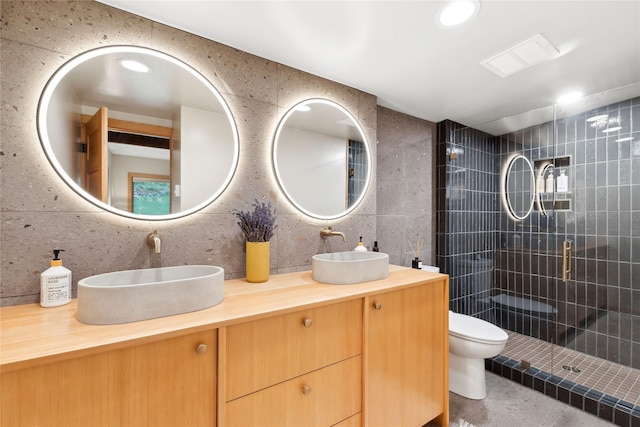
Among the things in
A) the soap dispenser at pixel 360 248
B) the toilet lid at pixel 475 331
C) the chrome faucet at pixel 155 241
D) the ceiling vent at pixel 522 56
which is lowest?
the toilet lid at pixel 475 331

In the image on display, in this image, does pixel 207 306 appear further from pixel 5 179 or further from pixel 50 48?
pixel 50 48

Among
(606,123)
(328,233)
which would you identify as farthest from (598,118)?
(328,233)

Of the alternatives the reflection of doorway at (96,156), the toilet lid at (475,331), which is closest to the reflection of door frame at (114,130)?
the reflection of doorway at (96,156)

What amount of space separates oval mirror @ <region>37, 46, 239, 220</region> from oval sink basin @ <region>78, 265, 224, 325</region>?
399 mm

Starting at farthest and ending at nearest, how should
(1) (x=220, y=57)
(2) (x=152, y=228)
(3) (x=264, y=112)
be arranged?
(3) (x=264, y=112), (1) (x=220, y=57), (2) (x=152, y=228)

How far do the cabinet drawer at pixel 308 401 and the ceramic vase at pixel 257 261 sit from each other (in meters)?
0.53

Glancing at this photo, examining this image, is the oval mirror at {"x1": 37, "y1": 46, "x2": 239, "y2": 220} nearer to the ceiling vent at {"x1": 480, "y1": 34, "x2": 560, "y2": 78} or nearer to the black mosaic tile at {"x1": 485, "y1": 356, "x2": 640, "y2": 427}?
the ceiling vent at {"x1": 480, "y1": 34, "x2": 560, "y2": 78}

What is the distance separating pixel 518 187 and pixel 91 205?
9.92 feet

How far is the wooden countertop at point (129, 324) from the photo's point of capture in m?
0.75

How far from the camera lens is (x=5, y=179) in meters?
1.08

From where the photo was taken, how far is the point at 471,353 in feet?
6.25

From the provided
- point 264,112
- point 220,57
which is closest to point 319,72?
point 264,112

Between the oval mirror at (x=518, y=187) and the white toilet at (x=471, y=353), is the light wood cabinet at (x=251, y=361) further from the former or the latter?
the oval mirror at (x=518, y=187)

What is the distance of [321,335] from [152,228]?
924mm
